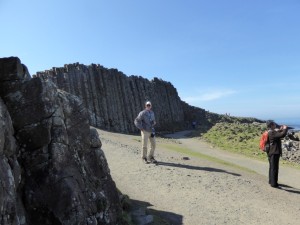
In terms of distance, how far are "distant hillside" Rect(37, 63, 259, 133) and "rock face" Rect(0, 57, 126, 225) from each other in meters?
22.7

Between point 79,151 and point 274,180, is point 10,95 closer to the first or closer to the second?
point 79,151

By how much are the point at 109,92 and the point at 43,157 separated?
1087 inches

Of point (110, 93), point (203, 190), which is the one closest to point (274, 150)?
point (203, 190)

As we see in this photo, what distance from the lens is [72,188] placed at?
8.78m

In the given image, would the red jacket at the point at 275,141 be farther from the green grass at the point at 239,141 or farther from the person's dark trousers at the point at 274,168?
the green grass at the point at 239,141

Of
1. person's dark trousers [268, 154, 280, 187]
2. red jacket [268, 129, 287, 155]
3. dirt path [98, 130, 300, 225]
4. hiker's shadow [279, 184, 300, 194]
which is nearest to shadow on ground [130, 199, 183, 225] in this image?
dirt path [98, 130, 300, 225]

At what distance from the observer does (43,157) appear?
8828 millimetres

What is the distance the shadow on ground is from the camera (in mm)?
11469

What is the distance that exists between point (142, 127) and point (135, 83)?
2219 cm

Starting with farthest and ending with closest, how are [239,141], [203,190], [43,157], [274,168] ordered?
[239,141]
[274,168]
[203,190]
[43,157]

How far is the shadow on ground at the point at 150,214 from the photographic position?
11469mm

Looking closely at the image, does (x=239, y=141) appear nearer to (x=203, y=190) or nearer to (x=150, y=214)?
(x=203, y=190)

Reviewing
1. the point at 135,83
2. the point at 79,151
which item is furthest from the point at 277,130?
the point at 135,83

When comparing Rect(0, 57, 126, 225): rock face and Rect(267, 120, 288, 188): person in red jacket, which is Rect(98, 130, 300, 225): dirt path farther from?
Rect(0, 57, 126, 225): rock face
